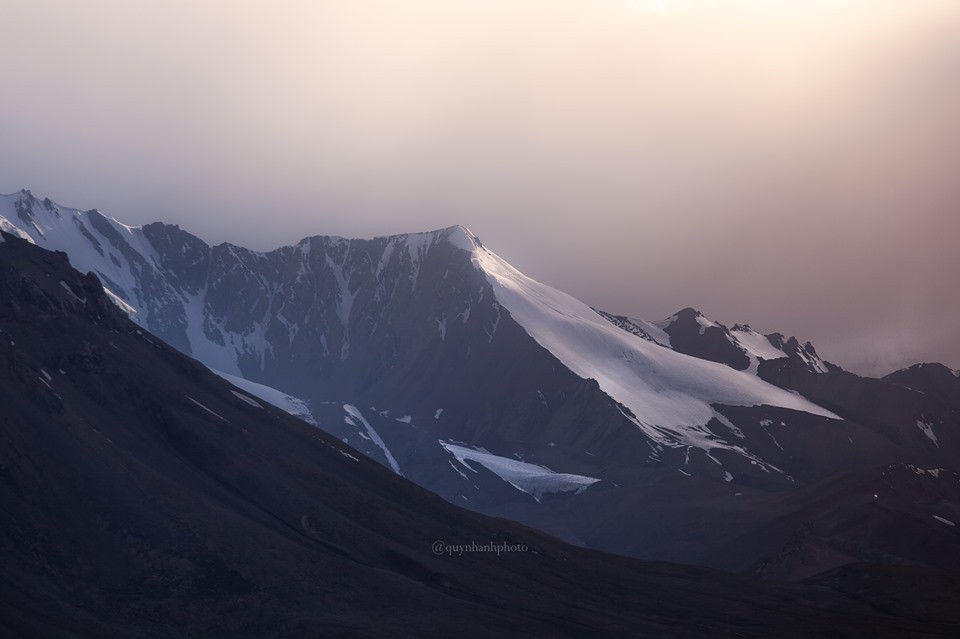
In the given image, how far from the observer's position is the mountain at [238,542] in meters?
120

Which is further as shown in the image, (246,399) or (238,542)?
(246,399)

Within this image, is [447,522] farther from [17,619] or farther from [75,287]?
[17,619]

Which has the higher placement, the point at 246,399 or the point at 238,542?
the point at 246,399

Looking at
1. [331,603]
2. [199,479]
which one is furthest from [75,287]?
[331,603]

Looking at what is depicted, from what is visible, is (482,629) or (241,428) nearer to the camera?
(482,629)

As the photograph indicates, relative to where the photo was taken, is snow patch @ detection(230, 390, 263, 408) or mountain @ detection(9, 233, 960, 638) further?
snow patch @ detection(230, 390, 263, 408)

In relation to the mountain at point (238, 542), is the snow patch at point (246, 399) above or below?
above

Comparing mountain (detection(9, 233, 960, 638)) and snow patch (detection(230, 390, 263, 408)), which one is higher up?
snow patch (detection(230, 390, 263, 408))

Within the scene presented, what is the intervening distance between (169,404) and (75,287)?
85.0 feet

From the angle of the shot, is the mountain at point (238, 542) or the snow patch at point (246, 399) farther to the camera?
the snow patch at point (246, 399)

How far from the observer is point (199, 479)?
149000mm

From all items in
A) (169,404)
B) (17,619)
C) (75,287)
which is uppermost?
(75,287)

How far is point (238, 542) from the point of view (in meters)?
133

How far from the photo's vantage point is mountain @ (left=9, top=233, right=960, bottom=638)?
12012 centimetres
